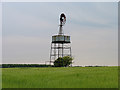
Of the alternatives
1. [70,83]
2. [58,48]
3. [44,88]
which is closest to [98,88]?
[70,83]

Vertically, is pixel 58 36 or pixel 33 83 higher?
pixel 58 36

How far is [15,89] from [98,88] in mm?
3938

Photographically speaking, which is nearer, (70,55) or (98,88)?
(98,88)

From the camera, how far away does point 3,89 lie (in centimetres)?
1230

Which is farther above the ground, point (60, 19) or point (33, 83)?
point (60, 19)

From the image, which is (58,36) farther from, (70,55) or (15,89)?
(15,89)

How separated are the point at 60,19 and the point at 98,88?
1489 inches

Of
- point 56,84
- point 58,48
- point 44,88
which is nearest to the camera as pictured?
point 44,88

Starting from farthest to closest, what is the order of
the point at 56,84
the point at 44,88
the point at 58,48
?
the point at 58,48, the point at 56,84, the point at 44,88

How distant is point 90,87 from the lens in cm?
1183

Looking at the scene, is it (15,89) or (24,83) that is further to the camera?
(24,83)

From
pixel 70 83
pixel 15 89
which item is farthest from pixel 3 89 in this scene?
pixel 70 83

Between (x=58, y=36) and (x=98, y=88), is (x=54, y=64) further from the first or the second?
(x=98, y=88)


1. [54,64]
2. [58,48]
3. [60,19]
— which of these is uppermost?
[60,19]
